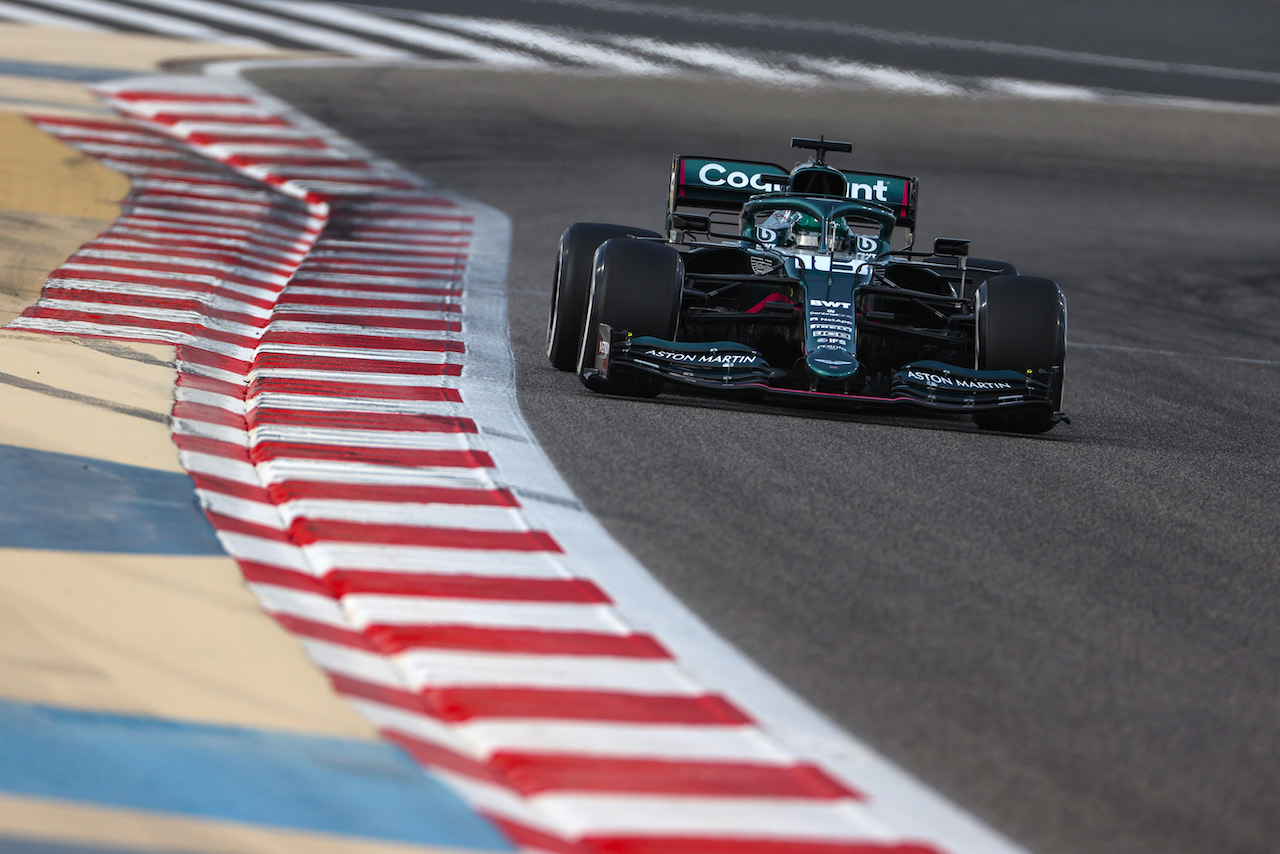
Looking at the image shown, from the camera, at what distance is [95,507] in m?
5.24

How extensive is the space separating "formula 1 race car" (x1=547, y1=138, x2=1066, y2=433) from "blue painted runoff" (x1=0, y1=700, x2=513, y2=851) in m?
4.38

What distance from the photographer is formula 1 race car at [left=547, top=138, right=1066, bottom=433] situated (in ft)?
25.6

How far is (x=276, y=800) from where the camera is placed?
3.33 m

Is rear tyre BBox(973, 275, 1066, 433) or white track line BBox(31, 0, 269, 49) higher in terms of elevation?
white track line BBox(31, 0, 269, 49)

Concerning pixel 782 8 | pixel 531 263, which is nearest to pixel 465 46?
pixel 782 8

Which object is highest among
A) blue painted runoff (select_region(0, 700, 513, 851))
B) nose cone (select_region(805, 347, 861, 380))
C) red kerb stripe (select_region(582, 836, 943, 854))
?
nose cone (select_region(805, 347, 861, 380))

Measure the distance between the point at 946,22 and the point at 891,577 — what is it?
872 inches

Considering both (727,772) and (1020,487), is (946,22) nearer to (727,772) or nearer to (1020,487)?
(1020,487)

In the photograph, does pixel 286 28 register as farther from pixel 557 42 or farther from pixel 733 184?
pixel 733 184

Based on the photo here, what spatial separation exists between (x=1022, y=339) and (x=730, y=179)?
2.81m

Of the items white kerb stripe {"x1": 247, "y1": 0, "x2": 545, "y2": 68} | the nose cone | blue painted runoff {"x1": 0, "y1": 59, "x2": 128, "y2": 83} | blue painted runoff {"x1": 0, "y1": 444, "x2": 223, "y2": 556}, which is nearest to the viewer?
blue painted runoff {"x1": 0, "y1": 444, "x2": 223, "y2": 556}

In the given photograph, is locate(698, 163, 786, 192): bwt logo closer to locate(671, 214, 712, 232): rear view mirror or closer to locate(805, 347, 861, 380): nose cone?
locate(671, 214, 712, 232): rear view mirror

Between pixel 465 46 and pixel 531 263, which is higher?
pixel 465 46

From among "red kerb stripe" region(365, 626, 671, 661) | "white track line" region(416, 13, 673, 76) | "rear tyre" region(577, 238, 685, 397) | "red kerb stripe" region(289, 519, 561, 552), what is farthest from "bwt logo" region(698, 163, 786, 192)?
"white track line" region(416, 13, 673, 76)
